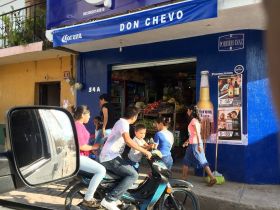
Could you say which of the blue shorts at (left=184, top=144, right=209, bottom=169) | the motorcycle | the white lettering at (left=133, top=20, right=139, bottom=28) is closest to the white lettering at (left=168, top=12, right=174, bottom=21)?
the white lettering at (left=133, top=20, right=139, bottom=28)

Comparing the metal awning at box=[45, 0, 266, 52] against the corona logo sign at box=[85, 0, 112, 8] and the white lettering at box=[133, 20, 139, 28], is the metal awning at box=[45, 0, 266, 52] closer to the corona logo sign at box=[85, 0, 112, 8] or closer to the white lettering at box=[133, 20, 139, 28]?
the white lettering at box=[133, 20, 139, 28]

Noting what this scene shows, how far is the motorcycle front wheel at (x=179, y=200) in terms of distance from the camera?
5519 mm

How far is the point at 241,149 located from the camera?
773 centimetres

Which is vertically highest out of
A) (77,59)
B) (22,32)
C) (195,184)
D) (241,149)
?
(22,32)

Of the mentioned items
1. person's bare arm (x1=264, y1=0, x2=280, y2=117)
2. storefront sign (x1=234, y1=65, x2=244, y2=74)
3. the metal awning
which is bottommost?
person's bare arm (x1=264, y1=0, x2=280, y2=117)

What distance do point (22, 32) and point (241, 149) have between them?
7278 millimetres

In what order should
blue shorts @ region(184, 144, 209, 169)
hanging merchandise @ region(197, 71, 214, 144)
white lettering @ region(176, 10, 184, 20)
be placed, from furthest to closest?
hanging merchandise @ region(197, 71, 214, 144), blue shorts @ region(184, 144, 209, 169), white lettering @ region(176, 10, 184, 20)

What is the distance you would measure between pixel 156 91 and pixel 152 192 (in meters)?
6.18

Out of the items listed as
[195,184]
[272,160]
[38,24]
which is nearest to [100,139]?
[195,184]

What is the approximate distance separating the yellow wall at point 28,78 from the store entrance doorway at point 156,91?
1.43 meters

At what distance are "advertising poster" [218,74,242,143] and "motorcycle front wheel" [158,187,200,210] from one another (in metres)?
2.47

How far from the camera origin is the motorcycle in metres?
5.45

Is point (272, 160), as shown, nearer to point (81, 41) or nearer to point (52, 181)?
point (81, 41)

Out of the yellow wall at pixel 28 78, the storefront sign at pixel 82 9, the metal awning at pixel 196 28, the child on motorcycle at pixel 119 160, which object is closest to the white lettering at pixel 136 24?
the metal awning at pixel 196 28
